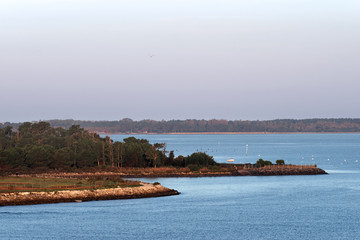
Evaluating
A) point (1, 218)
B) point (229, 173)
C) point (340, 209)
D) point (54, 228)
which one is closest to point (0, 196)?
point (1, 218)

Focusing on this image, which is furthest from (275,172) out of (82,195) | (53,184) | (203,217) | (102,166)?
(203,217)

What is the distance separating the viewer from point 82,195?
89375 mm

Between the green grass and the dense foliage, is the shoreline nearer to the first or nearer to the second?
the dense foliage

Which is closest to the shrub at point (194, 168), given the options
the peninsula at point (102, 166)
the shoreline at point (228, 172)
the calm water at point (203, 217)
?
the peninsula at point (102, 166)

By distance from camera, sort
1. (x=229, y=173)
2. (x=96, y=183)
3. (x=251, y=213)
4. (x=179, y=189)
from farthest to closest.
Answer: (x=229, y=173), (x=179, y=189), (x=96, y=183), (x=251, y=213)

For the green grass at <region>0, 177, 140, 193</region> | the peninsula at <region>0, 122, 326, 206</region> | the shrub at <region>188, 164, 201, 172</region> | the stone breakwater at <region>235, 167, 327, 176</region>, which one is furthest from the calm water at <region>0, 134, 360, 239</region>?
the stone breakwater at <region>235, 167, 327, 176</region>

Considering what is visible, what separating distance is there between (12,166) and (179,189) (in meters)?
40.2

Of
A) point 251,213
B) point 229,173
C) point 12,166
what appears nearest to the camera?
point 251,213

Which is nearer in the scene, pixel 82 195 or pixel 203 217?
pixel 203 217

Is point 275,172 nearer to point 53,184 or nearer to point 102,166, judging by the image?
point 102,166

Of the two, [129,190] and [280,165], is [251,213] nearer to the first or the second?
[129,190]

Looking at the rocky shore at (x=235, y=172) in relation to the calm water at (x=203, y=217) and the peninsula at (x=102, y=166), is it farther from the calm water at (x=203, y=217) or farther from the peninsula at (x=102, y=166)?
the calm water at (x=203, y=217)

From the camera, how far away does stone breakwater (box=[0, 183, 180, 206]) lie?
83750mm

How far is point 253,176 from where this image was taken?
463 ft
